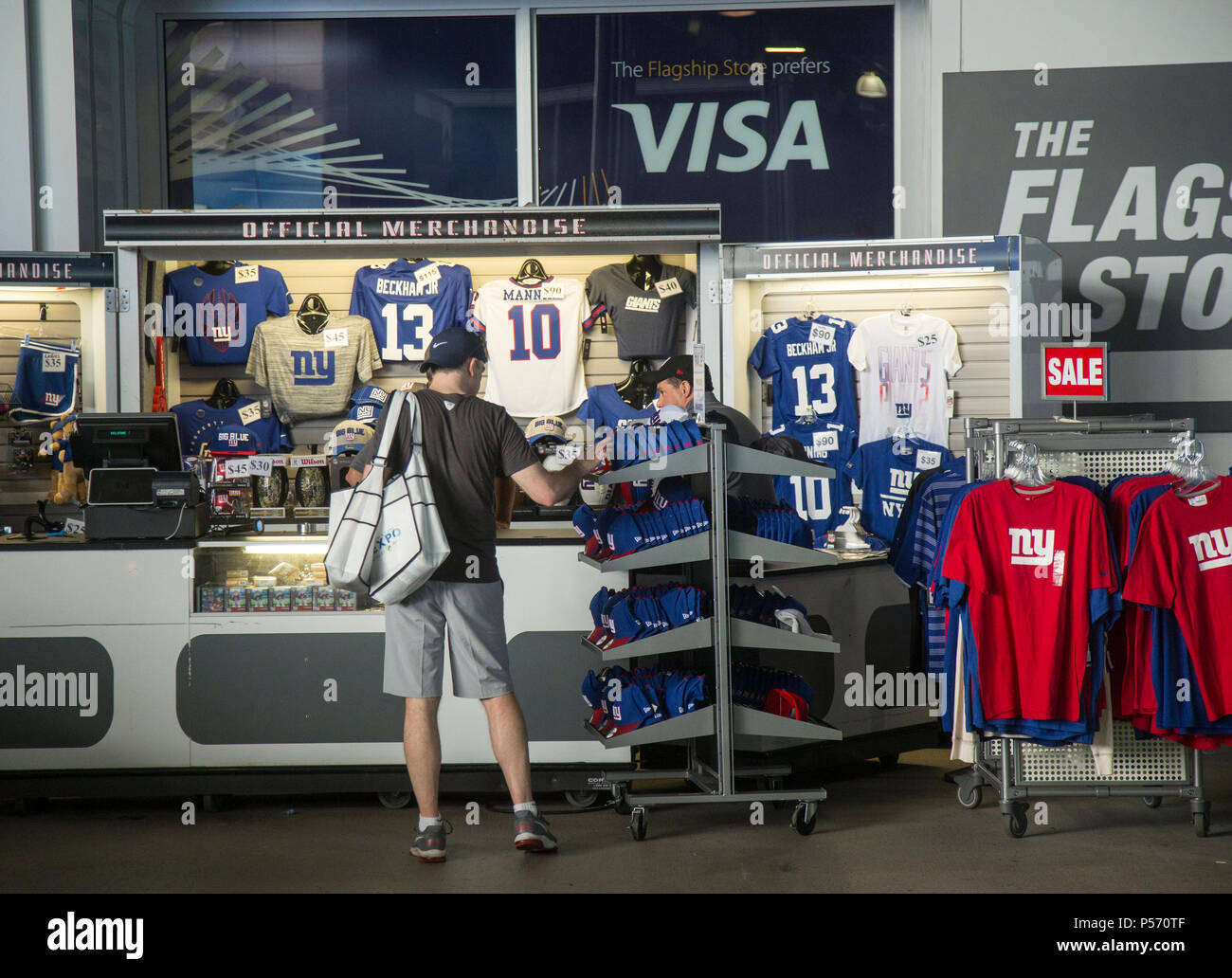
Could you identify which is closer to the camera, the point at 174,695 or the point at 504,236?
the point at 174,695

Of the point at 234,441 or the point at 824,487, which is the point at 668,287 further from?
the point at 234,441

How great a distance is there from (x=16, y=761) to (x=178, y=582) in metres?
0.88

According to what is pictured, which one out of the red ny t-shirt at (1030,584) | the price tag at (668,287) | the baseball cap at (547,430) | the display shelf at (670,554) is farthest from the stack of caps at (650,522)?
the price tag at (668,287)

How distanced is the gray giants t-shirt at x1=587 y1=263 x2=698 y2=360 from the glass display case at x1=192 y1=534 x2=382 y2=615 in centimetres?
248

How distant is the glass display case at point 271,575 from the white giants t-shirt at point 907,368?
3.26m

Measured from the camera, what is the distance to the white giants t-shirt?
249 inches

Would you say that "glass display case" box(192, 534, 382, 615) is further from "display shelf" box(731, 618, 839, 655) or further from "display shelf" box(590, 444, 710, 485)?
"display shelf" box(731, 618, 839, 655)

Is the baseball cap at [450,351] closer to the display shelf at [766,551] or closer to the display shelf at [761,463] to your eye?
the display shelf at [761,463]

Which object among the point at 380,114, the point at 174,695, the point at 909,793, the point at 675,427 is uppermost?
the point at 380,114

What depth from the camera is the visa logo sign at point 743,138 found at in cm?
720

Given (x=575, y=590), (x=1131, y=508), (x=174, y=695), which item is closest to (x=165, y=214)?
(x=174, y=695)

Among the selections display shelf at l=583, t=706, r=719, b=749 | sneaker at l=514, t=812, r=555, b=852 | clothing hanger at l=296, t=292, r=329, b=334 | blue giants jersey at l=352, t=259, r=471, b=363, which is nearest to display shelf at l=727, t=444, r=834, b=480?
display shelf at l=583, t=706, r=719, b=749

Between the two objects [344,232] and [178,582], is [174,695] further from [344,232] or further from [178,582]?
[344,232]

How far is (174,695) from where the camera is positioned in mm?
4223
